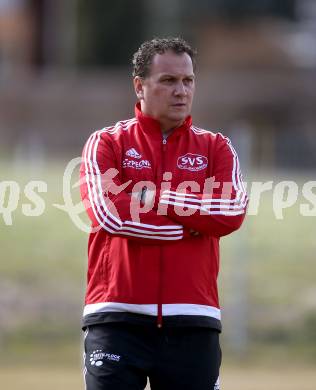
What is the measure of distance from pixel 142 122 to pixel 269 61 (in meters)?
34.3

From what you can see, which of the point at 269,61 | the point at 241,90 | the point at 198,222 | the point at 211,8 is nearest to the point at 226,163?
the point at 198,222

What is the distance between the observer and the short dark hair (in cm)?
521

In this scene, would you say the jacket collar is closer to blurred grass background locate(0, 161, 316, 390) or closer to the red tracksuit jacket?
the red tracksuit jacket

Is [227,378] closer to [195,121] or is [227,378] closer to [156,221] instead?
[156,221]

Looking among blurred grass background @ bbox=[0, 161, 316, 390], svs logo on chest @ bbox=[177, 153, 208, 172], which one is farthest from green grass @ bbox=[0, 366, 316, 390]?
svs logo on chest @ bbox=[177, 153, 208, 172]

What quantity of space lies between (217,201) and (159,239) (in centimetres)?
35

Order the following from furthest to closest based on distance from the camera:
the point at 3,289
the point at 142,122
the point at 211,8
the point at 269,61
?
the point at 211,8 → the point at 269,61 → the point at 3,289 → the point at 142,122

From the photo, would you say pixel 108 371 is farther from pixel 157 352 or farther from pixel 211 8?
pixel 211 8

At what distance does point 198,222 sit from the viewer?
4980mm

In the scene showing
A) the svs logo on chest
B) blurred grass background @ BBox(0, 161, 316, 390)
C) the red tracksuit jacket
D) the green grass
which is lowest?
the green grass

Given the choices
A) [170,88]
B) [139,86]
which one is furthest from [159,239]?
[139,86]

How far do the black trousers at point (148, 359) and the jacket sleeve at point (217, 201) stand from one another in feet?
1.55

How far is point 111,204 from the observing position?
5039 millimetres

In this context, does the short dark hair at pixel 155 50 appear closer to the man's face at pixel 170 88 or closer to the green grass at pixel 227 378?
the man's face at pixel 170 88
